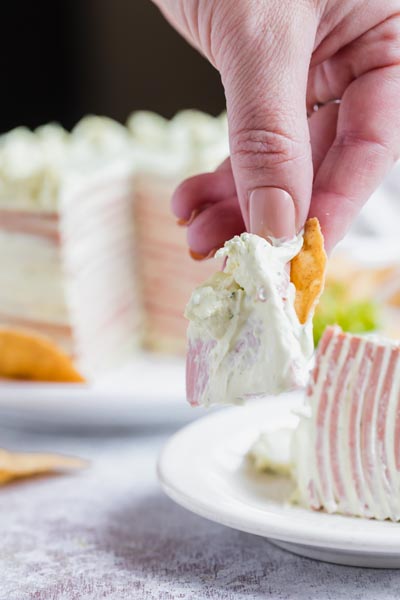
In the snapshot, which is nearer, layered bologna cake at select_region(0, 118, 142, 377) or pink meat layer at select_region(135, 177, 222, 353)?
layered bologna cake at select_region(0, 118, 142, 377)

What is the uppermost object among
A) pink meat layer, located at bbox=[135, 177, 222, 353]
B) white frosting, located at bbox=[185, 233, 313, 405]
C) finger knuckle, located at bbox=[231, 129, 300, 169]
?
finger knuckle, located at bbox=[231, 129, 300, 169]

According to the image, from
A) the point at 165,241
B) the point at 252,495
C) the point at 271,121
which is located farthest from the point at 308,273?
the point at 165,241

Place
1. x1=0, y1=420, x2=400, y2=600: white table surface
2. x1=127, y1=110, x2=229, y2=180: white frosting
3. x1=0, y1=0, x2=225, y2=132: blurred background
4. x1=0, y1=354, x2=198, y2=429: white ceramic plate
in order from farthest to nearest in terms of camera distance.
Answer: x1=0, y1=0, x2=225, y2=132: blurred background, x1=127, y1=110, x2=229, y2=180: white frosting, x1=0, y1=354, x2=198, y2=429: white ceramic plate, x1=0, y1=420, x2=400, y2=600: white table surface

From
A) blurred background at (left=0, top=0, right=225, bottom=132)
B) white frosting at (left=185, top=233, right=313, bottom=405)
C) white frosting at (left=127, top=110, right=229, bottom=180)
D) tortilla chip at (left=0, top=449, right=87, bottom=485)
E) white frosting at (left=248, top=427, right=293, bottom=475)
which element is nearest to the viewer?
white frosting at (left=185, top=233, right=313, bottom=405)

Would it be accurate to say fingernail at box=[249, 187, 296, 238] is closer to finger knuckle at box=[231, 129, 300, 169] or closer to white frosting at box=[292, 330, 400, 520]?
finger knuckle at box=[231, 129, 300, 169]

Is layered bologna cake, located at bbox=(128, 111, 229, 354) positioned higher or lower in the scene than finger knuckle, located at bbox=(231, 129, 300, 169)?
lower

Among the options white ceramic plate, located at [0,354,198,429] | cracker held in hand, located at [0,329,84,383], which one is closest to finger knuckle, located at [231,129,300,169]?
white ceramic plate, located at [0,354,198,429]

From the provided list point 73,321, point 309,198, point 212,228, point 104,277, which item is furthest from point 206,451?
point 104,277

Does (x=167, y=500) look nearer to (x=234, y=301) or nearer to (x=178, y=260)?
(x=234, y=301)
